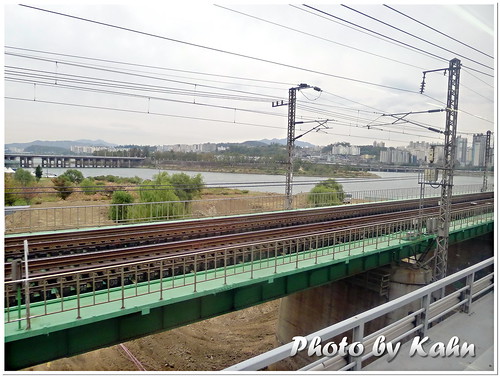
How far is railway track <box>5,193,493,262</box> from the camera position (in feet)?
32.8

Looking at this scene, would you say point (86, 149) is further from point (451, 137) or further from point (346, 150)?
point (451, 137)

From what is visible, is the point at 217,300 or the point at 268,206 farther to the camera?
the point at 268,206

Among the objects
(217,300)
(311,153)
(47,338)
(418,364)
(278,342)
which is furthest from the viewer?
(311,153)

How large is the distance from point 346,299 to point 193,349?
28.6 feet

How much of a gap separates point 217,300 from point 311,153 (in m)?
14.1

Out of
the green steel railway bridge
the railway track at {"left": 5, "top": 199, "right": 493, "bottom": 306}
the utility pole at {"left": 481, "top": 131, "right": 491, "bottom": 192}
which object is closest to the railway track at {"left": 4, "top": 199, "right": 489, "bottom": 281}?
the railway track at {"left": 5, "top": 199, "right": 493, "bottom": 306}

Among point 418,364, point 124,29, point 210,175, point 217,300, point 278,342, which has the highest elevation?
point 124,29

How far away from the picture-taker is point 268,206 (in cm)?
2206

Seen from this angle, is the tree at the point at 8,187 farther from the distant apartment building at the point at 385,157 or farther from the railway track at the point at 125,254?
the distant apartment building at the point at 385,157

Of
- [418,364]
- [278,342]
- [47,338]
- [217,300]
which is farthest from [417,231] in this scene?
[47,338]

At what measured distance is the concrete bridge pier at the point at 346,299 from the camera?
13.8 metres

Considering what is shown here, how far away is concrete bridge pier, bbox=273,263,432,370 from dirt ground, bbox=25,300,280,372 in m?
3.03

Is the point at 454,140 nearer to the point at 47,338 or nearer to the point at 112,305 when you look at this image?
the point at 112,305

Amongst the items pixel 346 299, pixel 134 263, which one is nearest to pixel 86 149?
pixel 134 263
